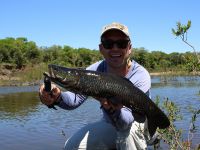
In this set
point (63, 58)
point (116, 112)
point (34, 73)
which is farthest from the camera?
point (63, 58)

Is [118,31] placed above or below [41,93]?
above

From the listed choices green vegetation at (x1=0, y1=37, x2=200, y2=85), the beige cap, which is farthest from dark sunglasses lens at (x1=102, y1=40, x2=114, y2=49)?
green vegetation at (x1=0, y1=37, x2=200, y2=85)

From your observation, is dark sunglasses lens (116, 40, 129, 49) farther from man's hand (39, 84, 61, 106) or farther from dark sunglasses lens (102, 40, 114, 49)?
man's hand (39, 84, 61, 106)

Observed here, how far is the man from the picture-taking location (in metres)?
5.10

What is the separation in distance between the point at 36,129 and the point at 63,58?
320 ft

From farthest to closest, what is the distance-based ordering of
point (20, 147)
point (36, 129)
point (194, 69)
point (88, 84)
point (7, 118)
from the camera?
point (7, 118), point (36, 129), point (20, 147), point (194, 69), point (88, 84)

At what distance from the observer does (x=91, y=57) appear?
401ft

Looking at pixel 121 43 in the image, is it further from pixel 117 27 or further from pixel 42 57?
pixel 42 57

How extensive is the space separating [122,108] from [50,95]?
862mm

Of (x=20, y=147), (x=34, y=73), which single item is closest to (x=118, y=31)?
(x=20, y=147)

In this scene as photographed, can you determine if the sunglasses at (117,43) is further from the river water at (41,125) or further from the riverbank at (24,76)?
the riverbank at (24,76)

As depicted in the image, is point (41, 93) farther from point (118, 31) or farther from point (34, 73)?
point (34, 73)

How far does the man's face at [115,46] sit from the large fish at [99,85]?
779mm

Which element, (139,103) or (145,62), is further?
(145,62)
